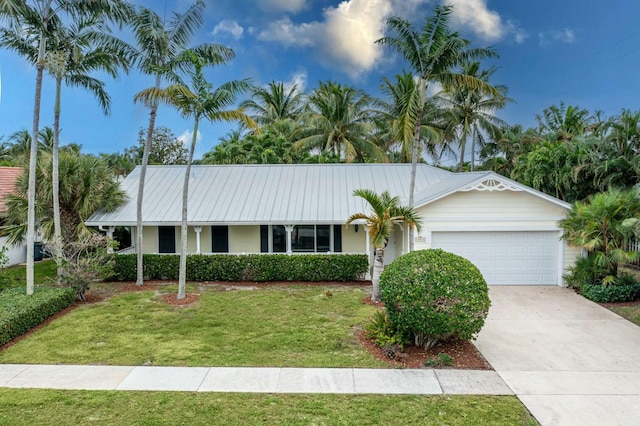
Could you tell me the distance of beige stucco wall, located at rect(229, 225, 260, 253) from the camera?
15875 millimetres

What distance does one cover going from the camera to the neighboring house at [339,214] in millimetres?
13305

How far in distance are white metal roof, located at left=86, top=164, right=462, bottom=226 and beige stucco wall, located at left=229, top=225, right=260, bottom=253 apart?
1019 mm

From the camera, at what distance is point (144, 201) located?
625 inches

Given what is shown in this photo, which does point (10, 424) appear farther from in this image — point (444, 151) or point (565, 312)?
point (444, 151)

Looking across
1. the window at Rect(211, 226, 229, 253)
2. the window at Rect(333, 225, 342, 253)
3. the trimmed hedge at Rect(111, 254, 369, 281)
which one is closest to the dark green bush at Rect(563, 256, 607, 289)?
the trimmed hedge at Rect(111, 254, 369, 281)

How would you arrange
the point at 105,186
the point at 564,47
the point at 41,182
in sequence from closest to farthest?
the point at 41,182 → the point at 105,186 → the point at 564,47

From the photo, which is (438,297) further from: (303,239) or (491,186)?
(303,239)

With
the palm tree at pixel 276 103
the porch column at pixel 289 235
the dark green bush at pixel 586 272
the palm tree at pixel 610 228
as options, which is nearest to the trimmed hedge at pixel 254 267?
the porch column at pixel 289 235

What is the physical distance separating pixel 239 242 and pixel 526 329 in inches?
422

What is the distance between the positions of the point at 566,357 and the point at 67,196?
15631 mm

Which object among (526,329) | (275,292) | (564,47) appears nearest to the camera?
(526,329)

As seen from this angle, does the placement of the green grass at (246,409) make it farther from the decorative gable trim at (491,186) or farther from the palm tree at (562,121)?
the palm tree at (562,121)

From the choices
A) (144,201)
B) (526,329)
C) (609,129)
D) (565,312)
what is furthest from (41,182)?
(609,129)

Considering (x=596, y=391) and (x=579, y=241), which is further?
(x=579, y=241)
